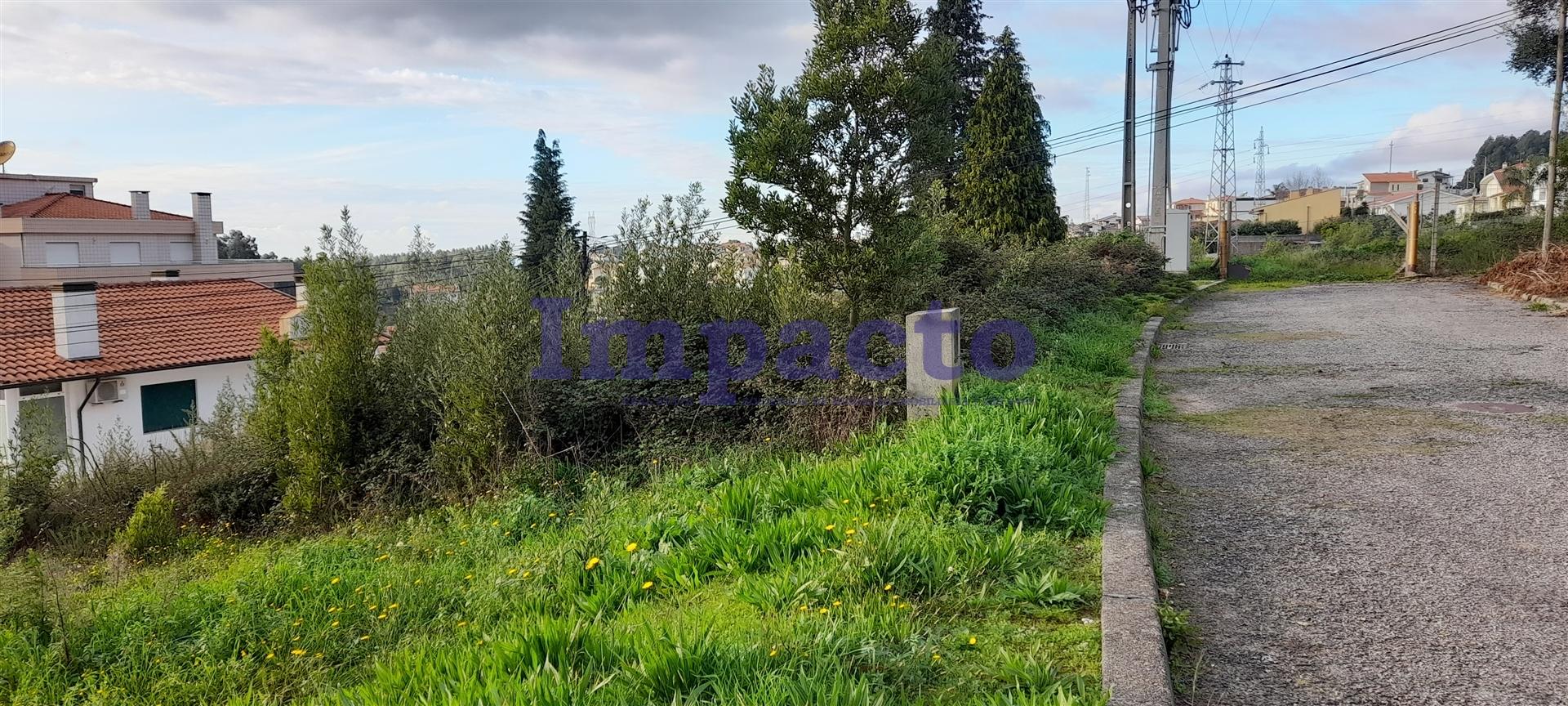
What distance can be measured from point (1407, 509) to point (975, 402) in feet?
8.19

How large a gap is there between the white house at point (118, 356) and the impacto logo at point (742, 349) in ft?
34.6

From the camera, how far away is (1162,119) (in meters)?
25.4

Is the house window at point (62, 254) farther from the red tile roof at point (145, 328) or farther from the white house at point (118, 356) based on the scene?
the white house at point (118, 356)

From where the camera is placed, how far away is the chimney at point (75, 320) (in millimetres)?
19500

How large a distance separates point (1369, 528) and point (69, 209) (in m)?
55.8

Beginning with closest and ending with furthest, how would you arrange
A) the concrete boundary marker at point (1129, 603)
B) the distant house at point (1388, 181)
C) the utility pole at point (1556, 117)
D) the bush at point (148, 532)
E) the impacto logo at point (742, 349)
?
the concrete boundary marker at point (1129, 603)
the impacto logo at point (742, 349)
the bush at point (148, 532)
the utility pole at point (1556, 117)
the distant house at point (1388, 181)

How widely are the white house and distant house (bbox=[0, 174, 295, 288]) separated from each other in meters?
17.7

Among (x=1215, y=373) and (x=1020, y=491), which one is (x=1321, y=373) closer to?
(x=1215, y=373)

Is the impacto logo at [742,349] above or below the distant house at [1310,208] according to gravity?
below

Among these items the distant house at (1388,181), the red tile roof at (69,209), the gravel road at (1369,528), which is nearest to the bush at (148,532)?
the gravel road at (1369,528)

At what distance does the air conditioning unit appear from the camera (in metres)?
19.9

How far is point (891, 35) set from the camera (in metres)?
8.76

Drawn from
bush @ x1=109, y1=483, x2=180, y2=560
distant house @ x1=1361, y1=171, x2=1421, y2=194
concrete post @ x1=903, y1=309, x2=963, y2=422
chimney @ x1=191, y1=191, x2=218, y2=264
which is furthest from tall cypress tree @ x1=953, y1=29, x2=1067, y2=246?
distant house @ x1=1361, y1=171, x2=1421, y2=194

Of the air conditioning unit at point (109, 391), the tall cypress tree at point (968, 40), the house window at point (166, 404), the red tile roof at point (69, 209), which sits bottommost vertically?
the house window at point (166, 404)
